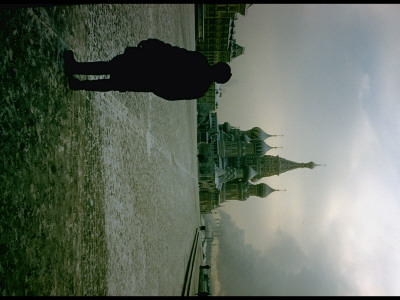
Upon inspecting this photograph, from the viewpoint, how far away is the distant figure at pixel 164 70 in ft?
12.1

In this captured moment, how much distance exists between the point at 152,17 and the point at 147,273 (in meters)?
7.42

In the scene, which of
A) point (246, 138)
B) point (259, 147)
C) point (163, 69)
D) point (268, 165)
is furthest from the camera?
point (268, 165)

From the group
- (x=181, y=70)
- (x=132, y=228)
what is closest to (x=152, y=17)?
(x=132, y=228)

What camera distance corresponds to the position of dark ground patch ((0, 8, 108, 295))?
2.85 metres

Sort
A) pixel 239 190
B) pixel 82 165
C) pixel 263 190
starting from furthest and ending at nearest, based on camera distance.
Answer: pixel 263 190 < pixel 239 190 < pixel 82 165

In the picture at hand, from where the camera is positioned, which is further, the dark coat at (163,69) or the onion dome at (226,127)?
the onion dome at (226,127)

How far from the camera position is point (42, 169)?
343cm

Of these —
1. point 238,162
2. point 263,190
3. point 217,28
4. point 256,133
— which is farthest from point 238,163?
point 217,28

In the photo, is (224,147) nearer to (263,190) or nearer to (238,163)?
(238,163)

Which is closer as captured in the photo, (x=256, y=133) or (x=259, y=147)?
(x=259, y=147)

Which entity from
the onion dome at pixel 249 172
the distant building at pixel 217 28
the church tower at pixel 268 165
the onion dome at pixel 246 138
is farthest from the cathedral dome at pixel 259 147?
the distant building at pixel 217 28

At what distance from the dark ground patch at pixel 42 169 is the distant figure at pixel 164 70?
702 mm

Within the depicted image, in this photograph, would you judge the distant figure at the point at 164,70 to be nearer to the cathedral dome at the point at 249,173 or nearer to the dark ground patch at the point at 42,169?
the dark ground patch at the point at 42,169

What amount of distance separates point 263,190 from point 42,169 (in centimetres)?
5572
